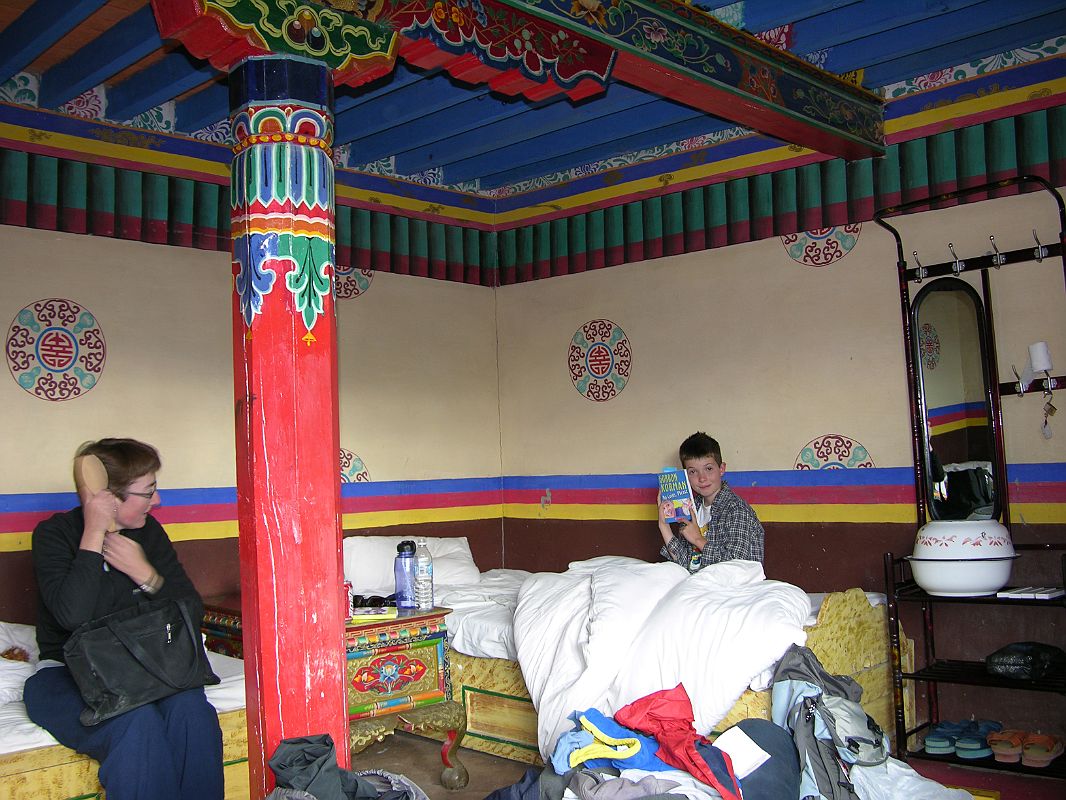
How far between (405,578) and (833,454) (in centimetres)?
223

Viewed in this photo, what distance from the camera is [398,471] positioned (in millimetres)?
6191

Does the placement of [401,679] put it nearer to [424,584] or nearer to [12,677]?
[424,584]

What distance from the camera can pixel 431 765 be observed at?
496 centimetres

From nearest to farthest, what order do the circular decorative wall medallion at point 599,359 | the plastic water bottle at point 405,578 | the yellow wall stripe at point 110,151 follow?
the plastic water bottle at point 405,578, the yellow wall stripe at point 110,151, the circular decorative wall medallion at point 599,359

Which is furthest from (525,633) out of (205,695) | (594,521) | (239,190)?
(239,190)

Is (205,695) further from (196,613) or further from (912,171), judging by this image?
(912,171)

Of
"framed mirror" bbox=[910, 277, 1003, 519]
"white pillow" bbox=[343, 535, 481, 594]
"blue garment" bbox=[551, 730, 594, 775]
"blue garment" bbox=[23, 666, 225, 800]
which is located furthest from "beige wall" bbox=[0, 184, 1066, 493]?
"blue garment" bbox=[551, 730, 594, 775]

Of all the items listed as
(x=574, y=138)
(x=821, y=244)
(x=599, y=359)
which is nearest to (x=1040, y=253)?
(x=821, y=244)

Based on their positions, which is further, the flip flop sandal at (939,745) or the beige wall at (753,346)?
the beige wall at (753,346)

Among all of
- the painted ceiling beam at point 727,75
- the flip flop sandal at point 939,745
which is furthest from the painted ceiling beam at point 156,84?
the flip flop sandal at point 939,745

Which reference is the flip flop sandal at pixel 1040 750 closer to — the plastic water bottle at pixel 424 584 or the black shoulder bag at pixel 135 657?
the plastic water bottle at pixel 424 584

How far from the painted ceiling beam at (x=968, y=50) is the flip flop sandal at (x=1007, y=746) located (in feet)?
9.82

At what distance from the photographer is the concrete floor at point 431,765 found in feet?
15.0

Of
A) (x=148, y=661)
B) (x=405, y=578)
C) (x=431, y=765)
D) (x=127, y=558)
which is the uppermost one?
(x=127, y=558)
